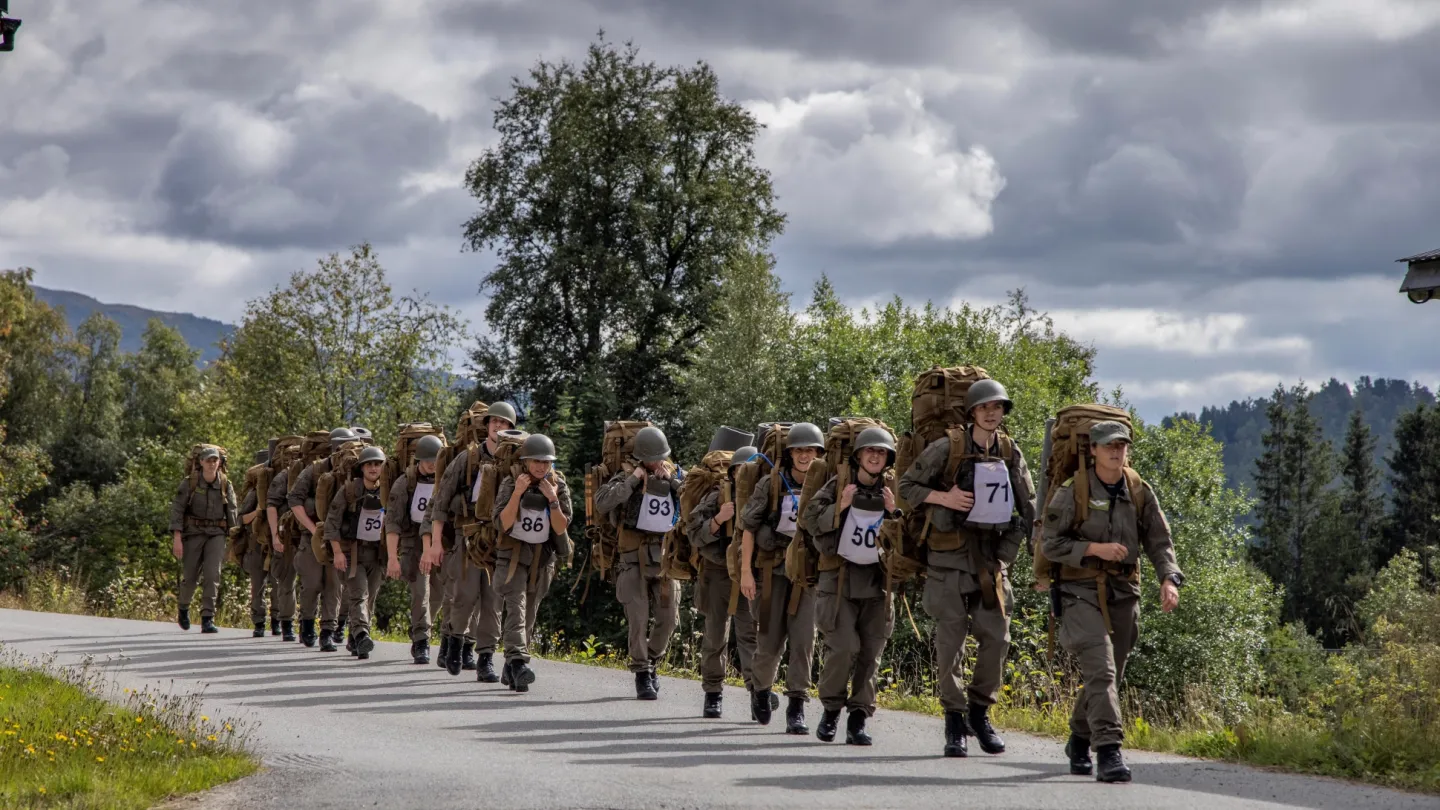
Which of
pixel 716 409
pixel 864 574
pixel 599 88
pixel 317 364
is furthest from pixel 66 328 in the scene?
pixel 864 574

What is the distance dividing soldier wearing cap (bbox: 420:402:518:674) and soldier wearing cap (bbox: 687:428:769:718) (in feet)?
7.64

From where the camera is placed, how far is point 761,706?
39.1 ft

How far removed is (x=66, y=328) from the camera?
2542 inches

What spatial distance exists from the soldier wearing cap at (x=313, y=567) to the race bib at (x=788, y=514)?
315 inches

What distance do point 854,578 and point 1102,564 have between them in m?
1.95

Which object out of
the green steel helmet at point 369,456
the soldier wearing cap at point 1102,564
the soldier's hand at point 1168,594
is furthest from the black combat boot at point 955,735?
the green steel helmet at point 369,456

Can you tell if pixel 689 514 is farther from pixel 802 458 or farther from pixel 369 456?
pixel 369 456

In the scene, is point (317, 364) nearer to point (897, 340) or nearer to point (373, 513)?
point (897, 340)

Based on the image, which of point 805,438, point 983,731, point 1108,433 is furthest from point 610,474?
point 1108,433

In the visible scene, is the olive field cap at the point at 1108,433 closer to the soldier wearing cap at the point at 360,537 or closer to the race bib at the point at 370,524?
the soldier wearing cap at the point at 360,537

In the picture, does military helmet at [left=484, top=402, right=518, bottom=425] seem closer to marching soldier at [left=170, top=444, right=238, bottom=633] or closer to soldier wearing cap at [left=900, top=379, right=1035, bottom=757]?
soldier wearing cap at [left=900, top=379, right=1035, bottom=757]

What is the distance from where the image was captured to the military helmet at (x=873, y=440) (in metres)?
10.6

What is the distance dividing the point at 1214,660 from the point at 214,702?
4030 centimetres

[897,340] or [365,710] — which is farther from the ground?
[897,340]
